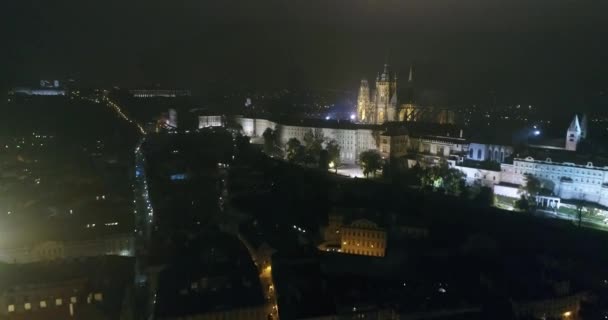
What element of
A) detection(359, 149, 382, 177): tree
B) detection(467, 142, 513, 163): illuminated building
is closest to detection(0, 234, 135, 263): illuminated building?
detection(359, 149, 382, 177): tree

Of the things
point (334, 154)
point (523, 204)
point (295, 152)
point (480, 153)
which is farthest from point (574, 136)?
point (295, 152)

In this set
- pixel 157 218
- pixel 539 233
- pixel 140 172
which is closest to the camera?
pixel 539 233

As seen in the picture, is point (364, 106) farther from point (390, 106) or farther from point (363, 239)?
point (363, 239)

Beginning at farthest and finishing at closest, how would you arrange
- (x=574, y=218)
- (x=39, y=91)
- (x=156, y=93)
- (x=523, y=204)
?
(x=156, y=93)
(x=39, y=91)
(x=523, y=204)
(x=574, y=218)

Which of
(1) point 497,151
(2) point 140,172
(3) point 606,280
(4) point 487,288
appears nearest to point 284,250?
(4) point 487,288

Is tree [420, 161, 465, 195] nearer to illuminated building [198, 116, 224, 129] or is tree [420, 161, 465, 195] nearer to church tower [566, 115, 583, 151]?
church tower [566, 115, 583, 151]

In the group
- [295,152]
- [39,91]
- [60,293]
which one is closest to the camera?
[60,293]

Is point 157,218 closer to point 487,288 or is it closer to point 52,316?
point 52,316

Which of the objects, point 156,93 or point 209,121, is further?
point 156,93
